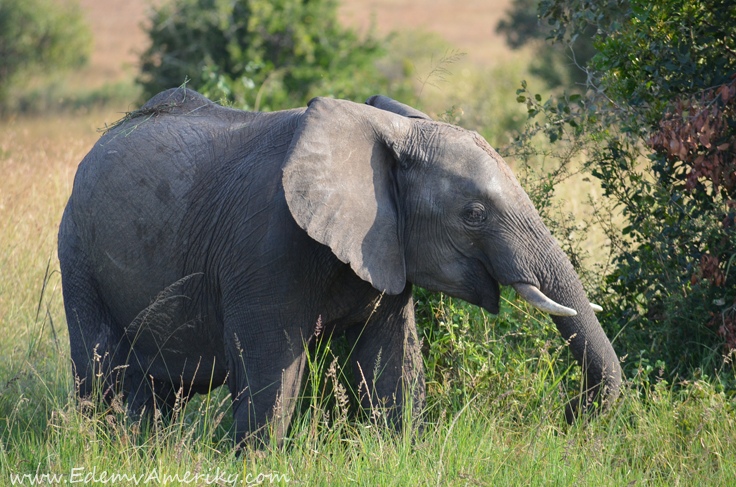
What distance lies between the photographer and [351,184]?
3.28 m

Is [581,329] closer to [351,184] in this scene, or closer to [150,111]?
[351,184]

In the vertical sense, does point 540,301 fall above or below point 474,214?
below

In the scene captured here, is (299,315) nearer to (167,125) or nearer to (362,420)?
(362,420)

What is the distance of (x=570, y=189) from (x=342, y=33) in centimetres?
601

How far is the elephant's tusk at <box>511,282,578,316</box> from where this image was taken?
3.26 meters

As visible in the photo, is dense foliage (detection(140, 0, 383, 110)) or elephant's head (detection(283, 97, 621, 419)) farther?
dense foliage (detection(140, 0, 383, 110))

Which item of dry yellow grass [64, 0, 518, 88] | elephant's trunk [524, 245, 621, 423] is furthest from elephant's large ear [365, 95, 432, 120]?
dry yellow grass [64, 0, 518, 88]

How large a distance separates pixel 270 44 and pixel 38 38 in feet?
50.3

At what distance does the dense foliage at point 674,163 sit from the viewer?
394cm

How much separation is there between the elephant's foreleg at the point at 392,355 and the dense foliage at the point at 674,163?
4.31 feet

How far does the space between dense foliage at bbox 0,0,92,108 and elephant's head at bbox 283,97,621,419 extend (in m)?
21.9

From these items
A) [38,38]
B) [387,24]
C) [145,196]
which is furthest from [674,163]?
[387,24]

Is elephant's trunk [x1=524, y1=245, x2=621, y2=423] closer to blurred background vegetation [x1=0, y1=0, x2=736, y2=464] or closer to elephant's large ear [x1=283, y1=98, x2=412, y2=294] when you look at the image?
blurred background vegetation [x1=0, y1=0, x2=736, y2=464]

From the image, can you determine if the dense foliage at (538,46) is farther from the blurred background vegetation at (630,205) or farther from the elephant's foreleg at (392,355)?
the elephant's foreleg at (392,355)
